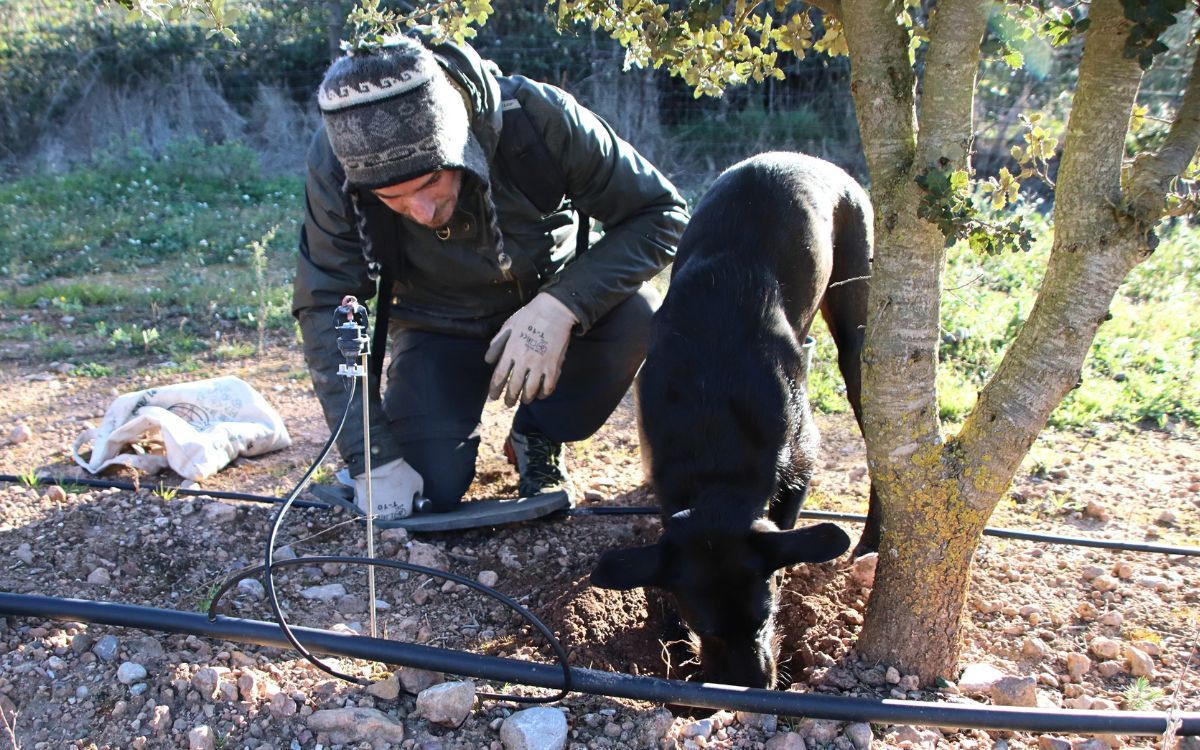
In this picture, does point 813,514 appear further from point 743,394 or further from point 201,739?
point 201,739

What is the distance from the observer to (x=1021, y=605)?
9.86 feet

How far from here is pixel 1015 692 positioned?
244 cm

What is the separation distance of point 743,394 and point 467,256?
1.35 m

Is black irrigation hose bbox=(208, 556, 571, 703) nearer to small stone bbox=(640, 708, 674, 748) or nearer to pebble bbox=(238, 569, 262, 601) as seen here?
small stone bbox=(640, 708, 674, 748)

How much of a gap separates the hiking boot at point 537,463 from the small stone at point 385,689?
1.42 m

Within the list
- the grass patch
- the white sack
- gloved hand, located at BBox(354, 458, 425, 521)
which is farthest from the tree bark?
the white sack

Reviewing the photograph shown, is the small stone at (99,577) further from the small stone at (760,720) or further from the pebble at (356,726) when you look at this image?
the small stone at (760,720)

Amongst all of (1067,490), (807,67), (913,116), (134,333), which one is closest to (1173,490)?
(1067,490)

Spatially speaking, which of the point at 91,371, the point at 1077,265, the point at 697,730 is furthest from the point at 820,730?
the point at 91,371

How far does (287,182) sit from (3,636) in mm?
8476

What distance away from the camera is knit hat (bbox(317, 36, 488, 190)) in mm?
3014

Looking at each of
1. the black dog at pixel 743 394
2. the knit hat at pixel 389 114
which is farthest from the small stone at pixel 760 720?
the knit hat at pixel 389 114

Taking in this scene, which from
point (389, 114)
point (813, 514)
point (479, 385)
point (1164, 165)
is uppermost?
point (389, 114)

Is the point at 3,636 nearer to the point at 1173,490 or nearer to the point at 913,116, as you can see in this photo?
the point at 913,116
